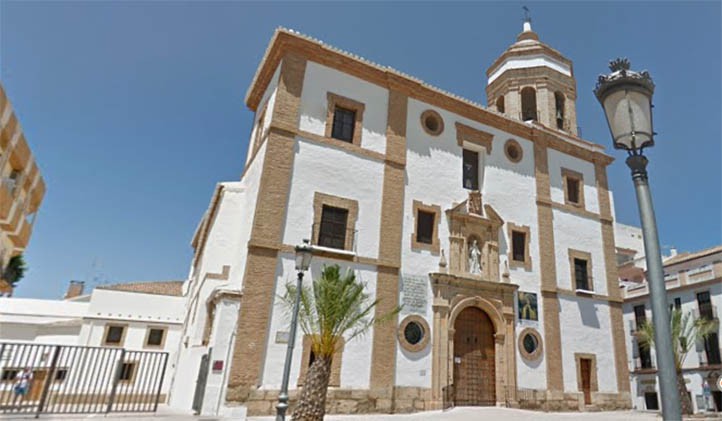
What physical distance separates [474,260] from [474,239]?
2.51 feet

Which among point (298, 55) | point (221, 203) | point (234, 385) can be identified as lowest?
point (234, 385)

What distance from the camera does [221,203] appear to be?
14805mm

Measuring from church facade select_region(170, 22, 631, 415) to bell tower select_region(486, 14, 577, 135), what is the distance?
150 centimetres

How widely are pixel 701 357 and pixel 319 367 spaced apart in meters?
24.5

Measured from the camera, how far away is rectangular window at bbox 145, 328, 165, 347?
76.9 ft

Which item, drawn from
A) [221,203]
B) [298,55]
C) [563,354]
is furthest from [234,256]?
[563,354]

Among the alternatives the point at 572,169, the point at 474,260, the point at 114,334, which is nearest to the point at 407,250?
the point at 474,260

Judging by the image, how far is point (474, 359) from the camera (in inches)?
576

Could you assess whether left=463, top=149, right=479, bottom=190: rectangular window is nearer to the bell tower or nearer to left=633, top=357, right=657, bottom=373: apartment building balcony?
the bell tower

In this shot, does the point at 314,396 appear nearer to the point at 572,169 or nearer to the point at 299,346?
the point at 299,346

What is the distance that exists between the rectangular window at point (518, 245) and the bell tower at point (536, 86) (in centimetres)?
587

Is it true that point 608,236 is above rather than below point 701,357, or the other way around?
above

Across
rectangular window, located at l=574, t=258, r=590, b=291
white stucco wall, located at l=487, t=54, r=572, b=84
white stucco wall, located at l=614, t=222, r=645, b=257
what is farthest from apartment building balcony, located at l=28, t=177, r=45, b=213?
white stucco wall, located at l=614, t=222, r=645, b=257

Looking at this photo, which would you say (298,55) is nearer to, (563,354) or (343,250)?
(343,250)
